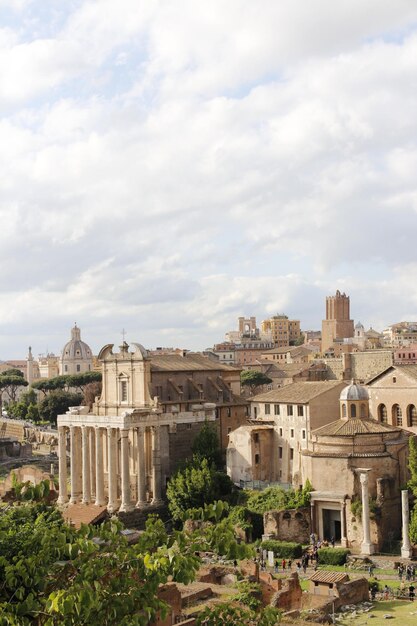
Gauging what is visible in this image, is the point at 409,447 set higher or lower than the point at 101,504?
higher

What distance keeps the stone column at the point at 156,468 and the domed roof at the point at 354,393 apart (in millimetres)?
13309

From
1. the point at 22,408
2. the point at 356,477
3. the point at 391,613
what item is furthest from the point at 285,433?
the point at 22,408

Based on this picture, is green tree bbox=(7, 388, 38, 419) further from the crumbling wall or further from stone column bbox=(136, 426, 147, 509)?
the crumbling wall

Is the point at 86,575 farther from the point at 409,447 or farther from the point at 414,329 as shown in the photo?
the point at 414,329

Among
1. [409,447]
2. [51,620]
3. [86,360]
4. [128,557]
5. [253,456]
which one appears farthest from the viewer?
[86,360]

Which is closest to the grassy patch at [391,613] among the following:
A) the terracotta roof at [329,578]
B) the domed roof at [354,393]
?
the terracotta roof at [329,578]

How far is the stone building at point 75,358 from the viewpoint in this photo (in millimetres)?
160250

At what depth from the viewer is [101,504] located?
55.2 metres

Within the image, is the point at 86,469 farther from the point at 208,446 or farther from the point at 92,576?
the point at 92,576

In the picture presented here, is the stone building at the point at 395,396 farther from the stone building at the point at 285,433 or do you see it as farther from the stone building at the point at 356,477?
the stone building at the point at 356,477

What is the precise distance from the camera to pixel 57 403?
10281cm

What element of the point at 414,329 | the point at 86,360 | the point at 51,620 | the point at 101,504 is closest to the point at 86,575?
the point at 51,620

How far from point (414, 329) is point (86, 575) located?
541ft

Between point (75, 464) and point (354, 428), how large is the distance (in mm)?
21430
